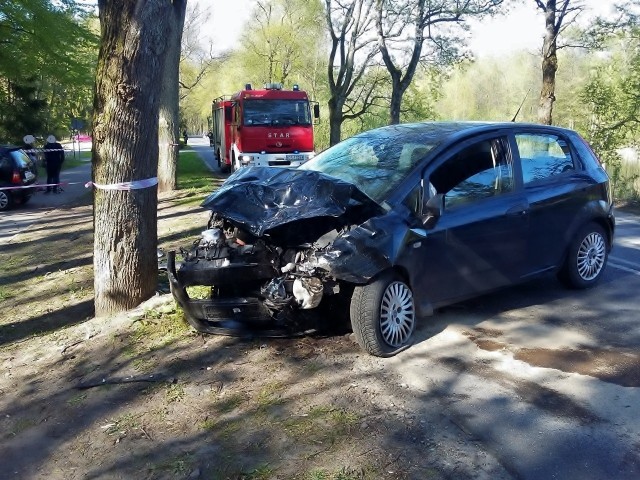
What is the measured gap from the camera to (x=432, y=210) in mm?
4996

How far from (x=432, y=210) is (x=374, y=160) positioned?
102 centimetres

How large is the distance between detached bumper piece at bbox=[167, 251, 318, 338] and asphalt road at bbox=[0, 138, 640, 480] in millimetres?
812

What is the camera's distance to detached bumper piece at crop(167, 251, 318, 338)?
4855mm

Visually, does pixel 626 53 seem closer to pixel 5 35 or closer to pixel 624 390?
pixel 5 35

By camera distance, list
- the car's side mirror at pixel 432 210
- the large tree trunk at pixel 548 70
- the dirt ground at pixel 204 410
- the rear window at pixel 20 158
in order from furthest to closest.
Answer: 1. the large tree trunk at pixel 548 70
2. the rear window at pixel 20 158
3. the car's side mirror at pixel 432 210
4. the dirt ground at pixel 204 410

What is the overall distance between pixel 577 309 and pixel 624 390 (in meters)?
1.83

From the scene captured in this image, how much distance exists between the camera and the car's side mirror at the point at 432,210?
4.96 meters

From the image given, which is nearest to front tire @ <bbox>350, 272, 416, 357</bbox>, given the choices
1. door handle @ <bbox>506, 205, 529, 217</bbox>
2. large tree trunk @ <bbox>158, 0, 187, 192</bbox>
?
door handle @ <bbox>506, 205, 529, 217</bbox>

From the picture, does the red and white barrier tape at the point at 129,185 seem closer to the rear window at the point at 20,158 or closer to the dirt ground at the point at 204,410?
the dirt ground at the point at 204,410

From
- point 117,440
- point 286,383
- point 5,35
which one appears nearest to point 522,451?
point 286,383

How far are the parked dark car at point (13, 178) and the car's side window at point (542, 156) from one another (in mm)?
12889

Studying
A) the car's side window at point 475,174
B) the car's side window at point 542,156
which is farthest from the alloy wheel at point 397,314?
the car's side window at point 542,156

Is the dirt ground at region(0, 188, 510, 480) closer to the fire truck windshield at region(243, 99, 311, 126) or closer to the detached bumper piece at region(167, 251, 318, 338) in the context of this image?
the detached bumper piece at region(167, 251, 318, 338)

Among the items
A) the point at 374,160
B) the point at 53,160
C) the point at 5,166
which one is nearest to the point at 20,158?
the point at 5,166
